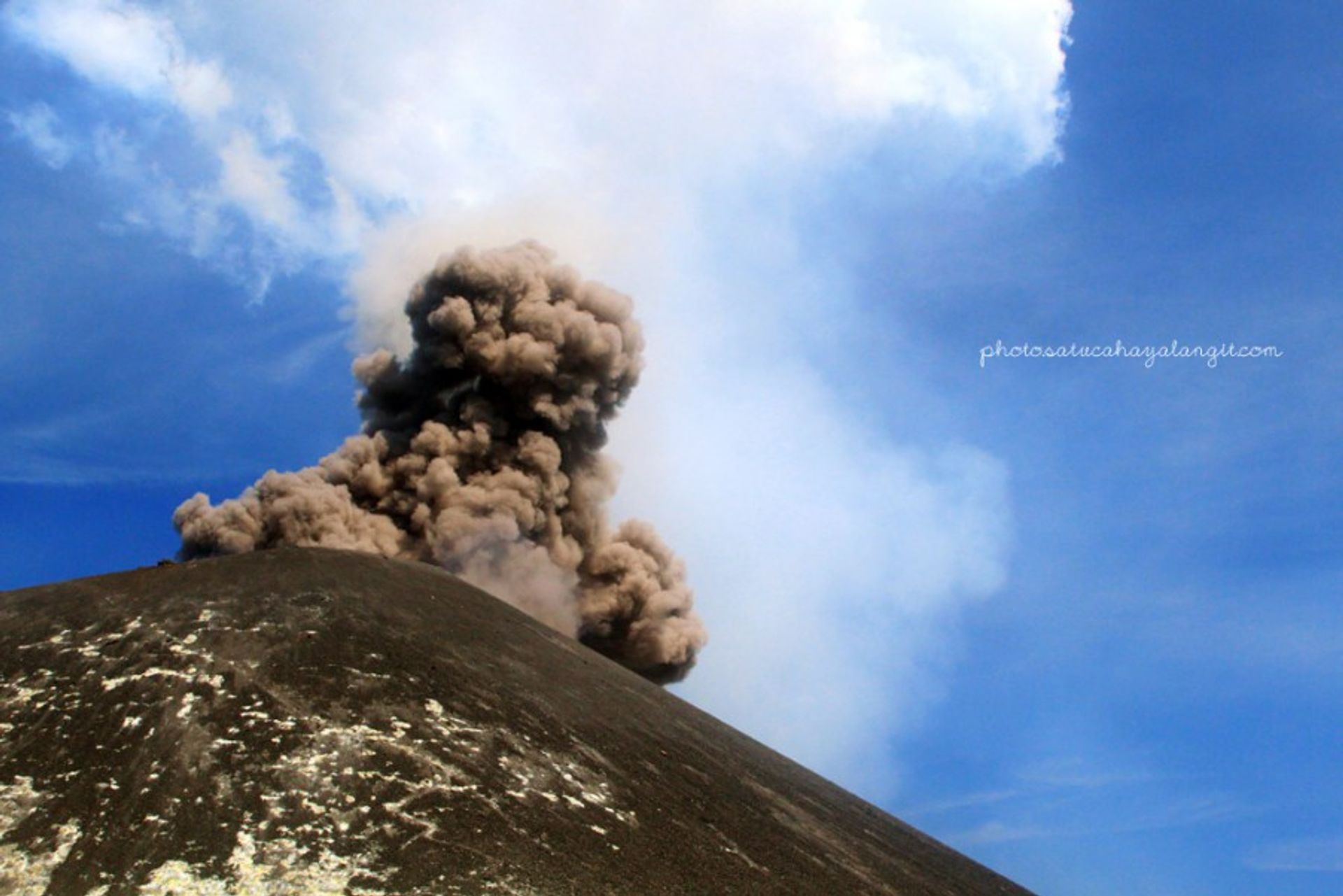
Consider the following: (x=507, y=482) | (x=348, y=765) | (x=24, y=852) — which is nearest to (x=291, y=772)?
(x=348, y=765)

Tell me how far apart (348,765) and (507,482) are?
30329 mm

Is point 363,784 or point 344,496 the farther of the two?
point 344,496

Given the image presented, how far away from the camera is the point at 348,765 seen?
17.0 metres

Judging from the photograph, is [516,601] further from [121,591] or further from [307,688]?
[307,688]

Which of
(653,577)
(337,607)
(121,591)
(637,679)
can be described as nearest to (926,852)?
(637,679)

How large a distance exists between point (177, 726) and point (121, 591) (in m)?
8.43

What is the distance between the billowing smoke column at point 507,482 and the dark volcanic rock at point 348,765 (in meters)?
16.8

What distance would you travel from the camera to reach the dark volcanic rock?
14555 millimetres

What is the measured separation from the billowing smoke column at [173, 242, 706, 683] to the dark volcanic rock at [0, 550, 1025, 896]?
16776mm

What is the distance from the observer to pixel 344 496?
46.2m

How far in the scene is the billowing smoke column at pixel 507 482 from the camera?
4481cm

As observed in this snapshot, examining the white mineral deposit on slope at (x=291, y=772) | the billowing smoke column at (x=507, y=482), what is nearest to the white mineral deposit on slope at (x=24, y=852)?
the white mineral deposit on slope at (x=291, y=772)

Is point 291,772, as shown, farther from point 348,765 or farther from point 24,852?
point 24,852

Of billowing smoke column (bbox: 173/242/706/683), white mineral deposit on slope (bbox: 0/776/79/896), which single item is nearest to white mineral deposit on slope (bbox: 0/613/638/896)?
white mineral deposit on slope (bbox: 0/776/79/896)
